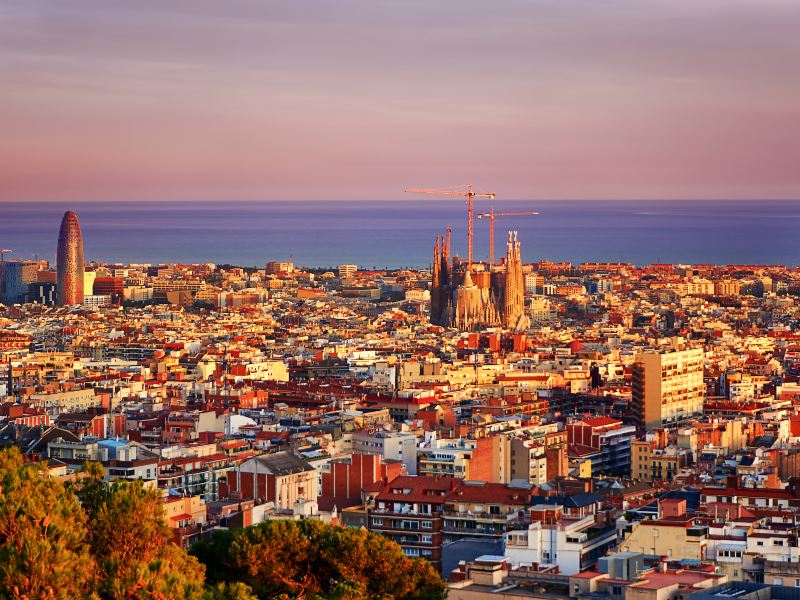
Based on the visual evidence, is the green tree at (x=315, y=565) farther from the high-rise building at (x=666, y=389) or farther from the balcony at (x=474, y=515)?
the high-rise building at (x=666, y=389)

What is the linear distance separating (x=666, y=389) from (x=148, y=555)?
1033 inches

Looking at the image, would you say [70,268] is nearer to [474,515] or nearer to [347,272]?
[347,272]

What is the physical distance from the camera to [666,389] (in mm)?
37562

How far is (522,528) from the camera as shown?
822 inches

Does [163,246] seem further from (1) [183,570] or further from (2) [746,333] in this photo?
(1) [183,570]

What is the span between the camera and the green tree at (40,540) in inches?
408

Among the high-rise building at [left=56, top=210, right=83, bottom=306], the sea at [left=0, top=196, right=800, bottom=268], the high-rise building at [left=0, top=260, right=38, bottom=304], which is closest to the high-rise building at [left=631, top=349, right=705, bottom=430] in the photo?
the high-rise building at [left=56, top=210, right=83, bottom=306]

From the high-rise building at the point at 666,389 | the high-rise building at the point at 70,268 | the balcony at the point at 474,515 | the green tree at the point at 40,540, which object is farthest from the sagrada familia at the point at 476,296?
the green tree at the point at 40,540

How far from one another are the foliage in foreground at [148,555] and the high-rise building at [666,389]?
69.8 feet

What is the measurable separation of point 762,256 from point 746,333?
252ft

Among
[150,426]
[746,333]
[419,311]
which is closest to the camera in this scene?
[150,426]

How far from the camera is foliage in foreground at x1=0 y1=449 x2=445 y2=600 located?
10.6m

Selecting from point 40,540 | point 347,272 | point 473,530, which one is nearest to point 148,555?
point 40,540

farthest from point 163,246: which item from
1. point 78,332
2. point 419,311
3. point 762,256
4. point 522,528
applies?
point 522,528
